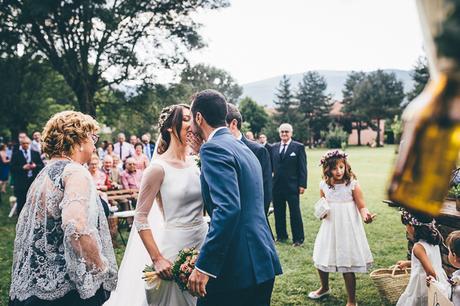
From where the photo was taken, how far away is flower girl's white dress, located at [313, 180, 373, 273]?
5.32m

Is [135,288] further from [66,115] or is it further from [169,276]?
[66,115]

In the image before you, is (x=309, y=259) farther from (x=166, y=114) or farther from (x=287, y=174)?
(x=166, y=114)

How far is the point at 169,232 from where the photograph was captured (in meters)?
3.45

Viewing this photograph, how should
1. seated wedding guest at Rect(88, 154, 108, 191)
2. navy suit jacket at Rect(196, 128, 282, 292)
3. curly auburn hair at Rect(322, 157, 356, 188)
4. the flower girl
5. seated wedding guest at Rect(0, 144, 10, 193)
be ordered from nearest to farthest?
navy suit jacket at Rect(196, 128, 282, 292), the flower girl, curly auburn hair at Rect(322, 157, 356, 188), seated wedding guest at Rect(88, 154, 108, 191), seated wedding guest at Rect(0, 144, 10, 193)

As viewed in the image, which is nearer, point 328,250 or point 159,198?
point 159,198

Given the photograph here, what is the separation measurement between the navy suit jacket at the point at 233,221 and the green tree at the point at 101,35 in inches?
791

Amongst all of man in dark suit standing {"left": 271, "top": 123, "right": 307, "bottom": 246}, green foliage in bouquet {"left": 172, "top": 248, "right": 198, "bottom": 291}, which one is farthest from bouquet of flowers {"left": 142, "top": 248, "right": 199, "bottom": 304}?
man in dark suit standing {"left": 271, "top": 123, "right": 307, "bottom": 246}

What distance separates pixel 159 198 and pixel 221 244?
129cm

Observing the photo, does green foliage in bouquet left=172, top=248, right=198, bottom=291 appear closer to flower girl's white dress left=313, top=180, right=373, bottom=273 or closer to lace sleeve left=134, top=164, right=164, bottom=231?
lace sleeve left=134, top=164, right=164, bottom=231

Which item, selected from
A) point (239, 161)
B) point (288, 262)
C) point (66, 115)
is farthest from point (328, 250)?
point (66, 115)

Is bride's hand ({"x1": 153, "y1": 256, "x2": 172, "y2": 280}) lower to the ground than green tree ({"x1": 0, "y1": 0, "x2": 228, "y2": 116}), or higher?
lower

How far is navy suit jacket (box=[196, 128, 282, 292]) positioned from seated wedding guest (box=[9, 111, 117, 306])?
32.0 inches

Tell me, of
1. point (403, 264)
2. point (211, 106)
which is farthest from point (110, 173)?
point (211, 106)

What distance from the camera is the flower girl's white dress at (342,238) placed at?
17.5 ft
